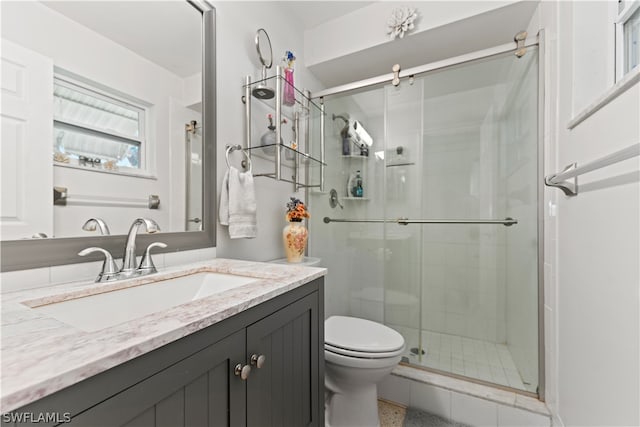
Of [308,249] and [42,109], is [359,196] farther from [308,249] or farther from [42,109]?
[42,109]

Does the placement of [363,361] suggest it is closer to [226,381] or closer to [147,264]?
[226,381]

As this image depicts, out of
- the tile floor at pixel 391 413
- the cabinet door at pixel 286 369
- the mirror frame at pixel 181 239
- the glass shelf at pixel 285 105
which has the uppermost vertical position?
the glass shelf at pixel 285 105

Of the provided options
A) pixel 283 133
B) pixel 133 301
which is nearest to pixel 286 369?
pixel 133 301

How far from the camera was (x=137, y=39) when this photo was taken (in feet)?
3.17

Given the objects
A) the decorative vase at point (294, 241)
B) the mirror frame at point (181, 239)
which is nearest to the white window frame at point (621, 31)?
the decorative vase at point (294, 241)

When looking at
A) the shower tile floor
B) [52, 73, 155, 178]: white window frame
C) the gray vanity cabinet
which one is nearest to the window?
[52, 73, 155, 178]: white window frame

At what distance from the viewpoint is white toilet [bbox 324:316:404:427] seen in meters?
1.23

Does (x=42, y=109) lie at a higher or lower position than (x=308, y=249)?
higher

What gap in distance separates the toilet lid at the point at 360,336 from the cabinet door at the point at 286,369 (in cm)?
39

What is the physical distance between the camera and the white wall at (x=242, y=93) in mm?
1278

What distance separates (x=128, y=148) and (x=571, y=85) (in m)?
1.72

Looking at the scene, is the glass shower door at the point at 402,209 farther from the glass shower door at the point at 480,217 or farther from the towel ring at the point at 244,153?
the towel ring at the point at 244,153

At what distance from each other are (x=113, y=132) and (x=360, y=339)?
1371mm

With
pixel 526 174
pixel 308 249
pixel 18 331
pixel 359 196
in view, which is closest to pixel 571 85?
pixel 526 174
